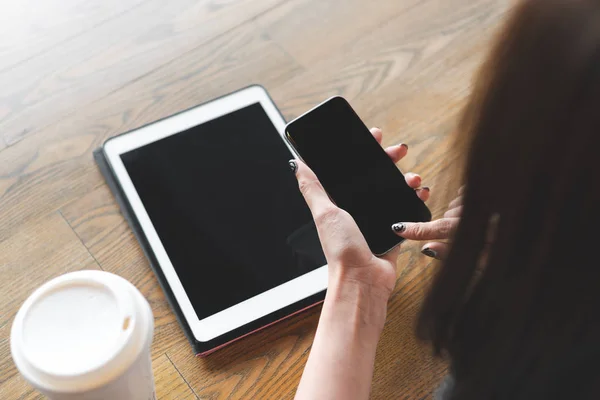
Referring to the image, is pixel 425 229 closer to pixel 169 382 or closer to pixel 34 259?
pixel 169 382

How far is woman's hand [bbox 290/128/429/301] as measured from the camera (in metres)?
0.60

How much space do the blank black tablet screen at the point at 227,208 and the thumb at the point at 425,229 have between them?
3.6 inches

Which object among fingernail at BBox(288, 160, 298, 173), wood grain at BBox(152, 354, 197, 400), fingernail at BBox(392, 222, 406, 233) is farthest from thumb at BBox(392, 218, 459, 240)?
wood grain at BBox(152, 354, 197, 400)

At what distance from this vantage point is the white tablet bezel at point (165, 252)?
24.3 inches

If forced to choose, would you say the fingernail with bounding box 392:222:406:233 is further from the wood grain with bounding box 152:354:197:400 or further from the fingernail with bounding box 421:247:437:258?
the wood grain with bounding box 152:354:197:400

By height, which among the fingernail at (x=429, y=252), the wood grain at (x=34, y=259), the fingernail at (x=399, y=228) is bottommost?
the fingernail at (x=429, y=252)

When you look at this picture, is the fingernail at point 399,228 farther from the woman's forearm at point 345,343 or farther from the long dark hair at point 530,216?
the long dark hair at point 530,216

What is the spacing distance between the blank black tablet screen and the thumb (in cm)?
9

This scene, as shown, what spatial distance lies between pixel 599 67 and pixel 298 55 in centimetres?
54

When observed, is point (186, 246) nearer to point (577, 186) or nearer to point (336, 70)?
point (336, 70)

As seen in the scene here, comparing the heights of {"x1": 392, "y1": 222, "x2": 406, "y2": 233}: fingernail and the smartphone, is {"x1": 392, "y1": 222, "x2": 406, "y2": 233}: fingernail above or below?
below

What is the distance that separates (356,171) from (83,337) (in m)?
0.35

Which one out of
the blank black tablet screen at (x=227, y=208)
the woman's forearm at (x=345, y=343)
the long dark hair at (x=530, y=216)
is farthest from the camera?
the blank black tablet screen at (x=227, y=208)

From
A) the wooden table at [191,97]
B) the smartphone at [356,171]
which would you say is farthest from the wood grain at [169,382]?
the smartphone at [356,171]
